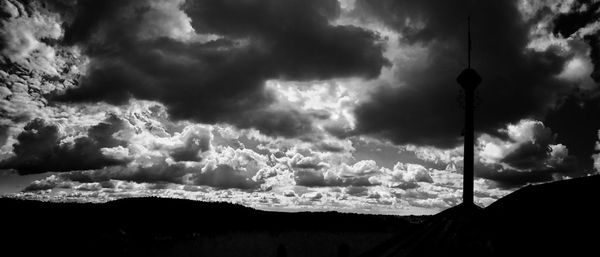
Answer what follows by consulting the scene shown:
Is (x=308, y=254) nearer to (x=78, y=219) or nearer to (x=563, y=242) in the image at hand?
(x=563, y=242)

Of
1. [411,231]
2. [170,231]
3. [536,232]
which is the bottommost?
[170,231]

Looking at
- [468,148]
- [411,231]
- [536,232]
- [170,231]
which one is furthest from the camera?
[170,231]

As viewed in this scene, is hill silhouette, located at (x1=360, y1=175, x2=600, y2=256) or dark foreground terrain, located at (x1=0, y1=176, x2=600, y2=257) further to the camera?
dark foreground terrain, located at (x1=0, y1=176, x2=600, y2=257)

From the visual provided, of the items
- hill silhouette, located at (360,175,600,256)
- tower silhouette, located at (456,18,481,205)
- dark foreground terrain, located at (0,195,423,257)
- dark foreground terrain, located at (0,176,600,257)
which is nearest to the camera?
hill silhouette, located at (360,175,600,256)

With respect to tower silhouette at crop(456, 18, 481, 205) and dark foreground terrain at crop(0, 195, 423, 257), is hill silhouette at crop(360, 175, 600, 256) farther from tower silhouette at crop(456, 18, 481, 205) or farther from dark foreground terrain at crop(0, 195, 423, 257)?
tower silhouette at crop(456, 18, 481, 205)

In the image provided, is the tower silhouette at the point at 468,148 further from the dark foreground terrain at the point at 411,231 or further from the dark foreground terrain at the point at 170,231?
the dark foreground terrain at the point at 170,231

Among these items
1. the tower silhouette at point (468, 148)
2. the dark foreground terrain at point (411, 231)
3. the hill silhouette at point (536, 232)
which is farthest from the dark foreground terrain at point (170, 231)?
the tower silhouette at point (468, 148)

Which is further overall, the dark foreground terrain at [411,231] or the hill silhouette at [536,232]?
the dark foreground terrain at [411,231]

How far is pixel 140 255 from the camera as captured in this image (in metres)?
42.4

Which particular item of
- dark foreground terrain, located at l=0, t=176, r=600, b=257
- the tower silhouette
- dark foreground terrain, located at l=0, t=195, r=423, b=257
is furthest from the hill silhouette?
the tower silhouette

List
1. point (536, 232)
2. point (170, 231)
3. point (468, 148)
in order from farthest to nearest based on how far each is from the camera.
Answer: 1. point (170, 231)
2. point (468, 148)
3. point (536, 232)

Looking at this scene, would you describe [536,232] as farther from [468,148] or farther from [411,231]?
[468,148]

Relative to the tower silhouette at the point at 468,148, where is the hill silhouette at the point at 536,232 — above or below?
below

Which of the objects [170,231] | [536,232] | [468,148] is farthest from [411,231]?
[170,231]
